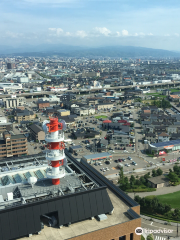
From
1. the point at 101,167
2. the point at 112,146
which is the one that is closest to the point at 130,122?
the point at 112,146

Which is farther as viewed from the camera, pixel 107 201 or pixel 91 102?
pixel 91 102

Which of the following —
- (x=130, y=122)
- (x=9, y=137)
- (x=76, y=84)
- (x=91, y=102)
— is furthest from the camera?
(x=76, y=84)

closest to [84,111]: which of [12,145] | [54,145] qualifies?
[12,145]

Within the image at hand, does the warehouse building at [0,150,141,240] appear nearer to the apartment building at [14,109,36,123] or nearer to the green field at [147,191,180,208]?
the green field at [147,191,180,208]

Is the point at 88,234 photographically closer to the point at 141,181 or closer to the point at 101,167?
the point at 141,181

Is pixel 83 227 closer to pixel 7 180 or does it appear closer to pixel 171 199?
pixel 7 180

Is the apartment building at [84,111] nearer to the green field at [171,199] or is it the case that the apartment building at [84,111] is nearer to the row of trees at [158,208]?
the green field at [171,199]

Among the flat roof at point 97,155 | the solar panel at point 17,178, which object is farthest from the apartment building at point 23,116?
the solar panel at point 17,178
